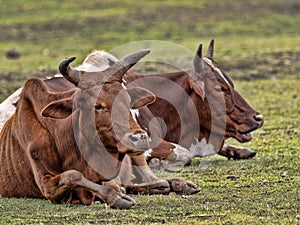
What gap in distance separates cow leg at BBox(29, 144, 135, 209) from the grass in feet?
0.37

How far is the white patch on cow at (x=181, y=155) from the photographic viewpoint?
1166cm

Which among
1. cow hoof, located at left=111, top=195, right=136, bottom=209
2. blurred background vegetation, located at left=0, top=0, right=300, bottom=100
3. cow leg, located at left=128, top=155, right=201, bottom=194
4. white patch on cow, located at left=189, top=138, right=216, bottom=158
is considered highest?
cow hoof, located at left=111, top=195, right=136, bottom=209

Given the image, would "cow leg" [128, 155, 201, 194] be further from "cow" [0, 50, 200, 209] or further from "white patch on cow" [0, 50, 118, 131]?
"white patch on cow" [0, 50, 118, 131]

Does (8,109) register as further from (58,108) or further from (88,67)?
(58,108)

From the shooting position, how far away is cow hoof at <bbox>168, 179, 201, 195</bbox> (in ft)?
31.7

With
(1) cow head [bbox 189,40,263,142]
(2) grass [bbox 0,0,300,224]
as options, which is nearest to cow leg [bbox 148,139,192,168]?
(2) grass [bbox 0,0,300,224]

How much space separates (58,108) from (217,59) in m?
15.3

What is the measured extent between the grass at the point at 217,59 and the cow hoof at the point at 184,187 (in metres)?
0.14

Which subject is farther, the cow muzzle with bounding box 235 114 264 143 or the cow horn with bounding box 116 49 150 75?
the cow muzzle with bounding box 235 114 264 143

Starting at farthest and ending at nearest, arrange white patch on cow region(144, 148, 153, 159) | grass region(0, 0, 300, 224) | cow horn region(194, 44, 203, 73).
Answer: cow horn region(194, 44, 203, 73)
white patch on cow region(144, 148, 153, 159)
grass region(0, 0, 300, 224)

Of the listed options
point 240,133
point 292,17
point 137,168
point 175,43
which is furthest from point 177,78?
point 292,17

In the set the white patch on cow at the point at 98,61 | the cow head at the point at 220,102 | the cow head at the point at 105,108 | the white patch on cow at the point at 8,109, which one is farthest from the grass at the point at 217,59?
the white patch on cow at the point at 8,109

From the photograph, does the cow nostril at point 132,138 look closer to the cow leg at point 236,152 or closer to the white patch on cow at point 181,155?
the white patch on cow at point 181,155

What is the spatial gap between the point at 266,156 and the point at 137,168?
2.92 metres
